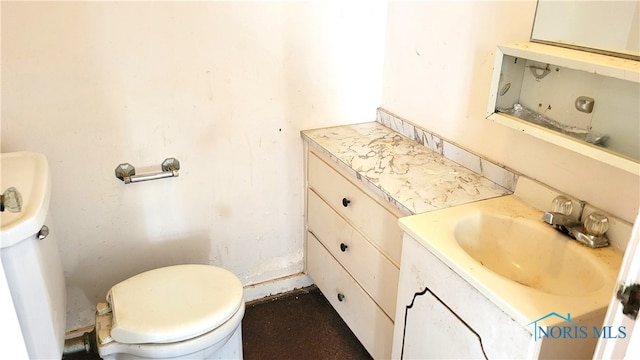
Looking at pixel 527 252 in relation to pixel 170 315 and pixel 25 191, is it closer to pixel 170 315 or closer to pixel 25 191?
pixel 170 315

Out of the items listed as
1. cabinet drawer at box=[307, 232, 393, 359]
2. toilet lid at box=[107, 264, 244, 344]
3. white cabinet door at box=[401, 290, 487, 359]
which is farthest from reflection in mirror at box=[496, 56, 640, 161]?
toilet lid at box=[107, 264, 244, 344]

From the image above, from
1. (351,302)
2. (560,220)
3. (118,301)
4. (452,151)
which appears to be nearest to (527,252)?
(560,220)

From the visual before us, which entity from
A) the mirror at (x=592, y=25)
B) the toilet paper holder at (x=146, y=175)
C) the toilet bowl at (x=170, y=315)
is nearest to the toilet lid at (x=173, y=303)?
the toilet bowl at (x=170, y=315)

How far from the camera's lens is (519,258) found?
131 cm

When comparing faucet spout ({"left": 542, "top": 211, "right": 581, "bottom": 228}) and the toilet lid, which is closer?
faucet spout ({"left": 542, "top": 211, "right": 581, "bottom": 228})

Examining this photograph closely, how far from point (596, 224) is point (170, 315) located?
113cm

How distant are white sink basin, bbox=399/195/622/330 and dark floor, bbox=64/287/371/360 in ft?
2.52

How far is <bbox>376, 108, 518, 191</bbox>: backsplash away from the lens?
4.92 feet

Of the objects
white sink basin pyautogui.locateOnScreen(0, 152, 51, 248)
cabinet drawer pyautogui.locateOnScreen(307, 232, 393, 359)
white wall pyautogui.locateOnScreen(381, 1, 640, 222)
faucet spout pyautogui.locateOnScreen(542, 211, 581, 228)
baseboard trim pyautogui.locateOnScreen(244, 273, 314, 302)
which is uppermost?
white wall pyautogui.locateOnScreen(381, 1, 640, 222)

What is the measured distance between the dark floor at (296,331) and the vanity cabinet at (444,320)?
50 centimetres

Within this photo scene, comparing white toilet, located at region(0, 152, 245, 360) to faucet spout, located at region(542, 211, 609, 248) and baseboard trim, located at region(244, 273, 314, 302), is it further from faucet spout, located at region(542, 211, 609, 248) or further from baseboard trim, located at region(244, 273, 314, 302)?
faucet spout, located at region(542, 211, 609, 248)

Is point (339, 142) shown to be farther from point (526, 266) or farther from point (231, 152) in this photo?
point (526, 266)
